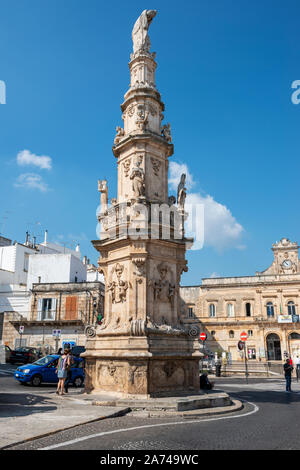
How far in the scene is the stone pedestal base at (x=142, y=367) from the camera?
11234 mm

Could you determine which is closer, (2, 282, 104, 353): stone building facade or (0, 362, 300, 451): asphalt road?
(0, 362, 300, 451): asphalt road

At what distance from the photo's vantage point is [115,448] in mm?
6395

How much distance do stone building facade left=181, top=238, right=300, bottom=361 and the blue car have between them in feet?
111

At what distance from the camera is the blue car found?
1770cm

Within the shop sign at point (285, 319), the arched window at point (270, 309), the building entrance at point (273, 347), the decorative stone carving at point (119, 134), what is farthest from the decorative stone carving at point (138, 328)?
the arched window at point (270, 309)

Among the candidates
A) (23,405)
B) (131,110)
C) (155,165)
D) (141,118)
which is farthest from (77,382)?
(131,110)

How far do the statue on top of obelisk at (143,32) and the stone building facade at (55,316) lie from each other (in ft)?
87.2

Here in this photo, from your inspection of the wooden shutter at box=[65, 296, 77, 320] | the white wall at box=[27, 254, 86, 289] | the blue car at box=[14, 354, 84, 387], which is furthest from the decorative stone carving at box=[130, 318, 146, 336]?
the white wall at box=[27, 254, 86, 289]

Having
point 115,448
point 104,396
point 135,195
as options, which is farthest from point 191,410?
point 135,195

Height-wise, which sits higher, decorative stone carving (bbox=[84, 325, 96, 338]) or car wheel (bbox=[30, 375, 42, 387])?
decorative stone carving (bbox=[84, 325, 96, 338])

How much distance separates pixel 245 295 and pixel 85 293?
23257 millimetres

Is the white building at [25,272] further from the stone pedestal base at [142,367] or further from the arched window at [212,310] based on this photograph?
the stone pedestal base at [142,367]

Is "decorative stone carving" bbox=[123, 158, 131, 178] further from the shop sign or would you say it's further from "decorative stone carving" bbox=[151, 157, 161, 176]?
the shop sign
